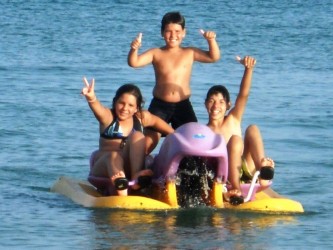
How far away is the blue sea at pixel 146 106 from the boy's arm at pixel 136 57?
1154 millimetres

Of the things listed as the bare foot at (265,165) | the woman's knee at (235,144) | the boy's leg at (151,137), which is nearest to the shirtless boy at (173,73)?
the boy's leg at (151,137)

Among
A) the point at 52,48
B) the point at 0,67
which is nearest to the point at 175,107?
the point at 0,67

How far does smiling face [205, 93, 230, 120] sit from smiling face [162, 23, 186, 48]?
2.16ft

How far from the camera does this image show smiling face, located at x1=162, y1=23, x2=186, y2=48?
396 inches

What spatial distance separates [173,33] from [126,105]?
2.55 ft

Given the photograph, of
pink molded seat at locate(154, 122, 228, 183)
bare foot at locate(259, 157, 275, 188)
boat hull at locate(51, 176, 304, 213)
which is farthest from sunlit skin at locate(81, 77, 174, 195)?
bare foot at locate(259, 157, 275, 188)

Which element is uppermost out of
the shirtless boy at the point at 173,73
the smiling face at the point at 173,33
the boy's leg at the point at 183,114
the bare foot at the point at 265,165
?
the smiling face at the point at 173,33

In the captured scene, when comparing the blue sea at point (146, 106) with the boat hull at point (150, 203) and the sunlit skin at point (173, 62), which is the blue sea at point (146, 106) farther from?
the sunlit skin at point (173, 62)

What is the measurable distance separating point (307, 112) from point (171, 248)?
642 cm

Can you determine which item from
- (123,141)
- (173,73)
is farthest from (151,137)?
(173,73)

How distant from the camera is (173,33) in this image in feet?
33.1

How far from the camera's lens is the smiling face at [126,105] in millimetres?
9664

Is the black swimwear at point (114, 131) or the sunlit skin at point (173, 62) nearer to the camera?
the black swimwear at point (114, 131)

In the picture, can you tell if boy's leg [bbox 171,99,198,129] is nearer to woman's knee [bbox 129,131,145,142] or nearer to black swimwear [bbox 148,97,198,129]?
black swimwear [bbox 148,97,198,129]
